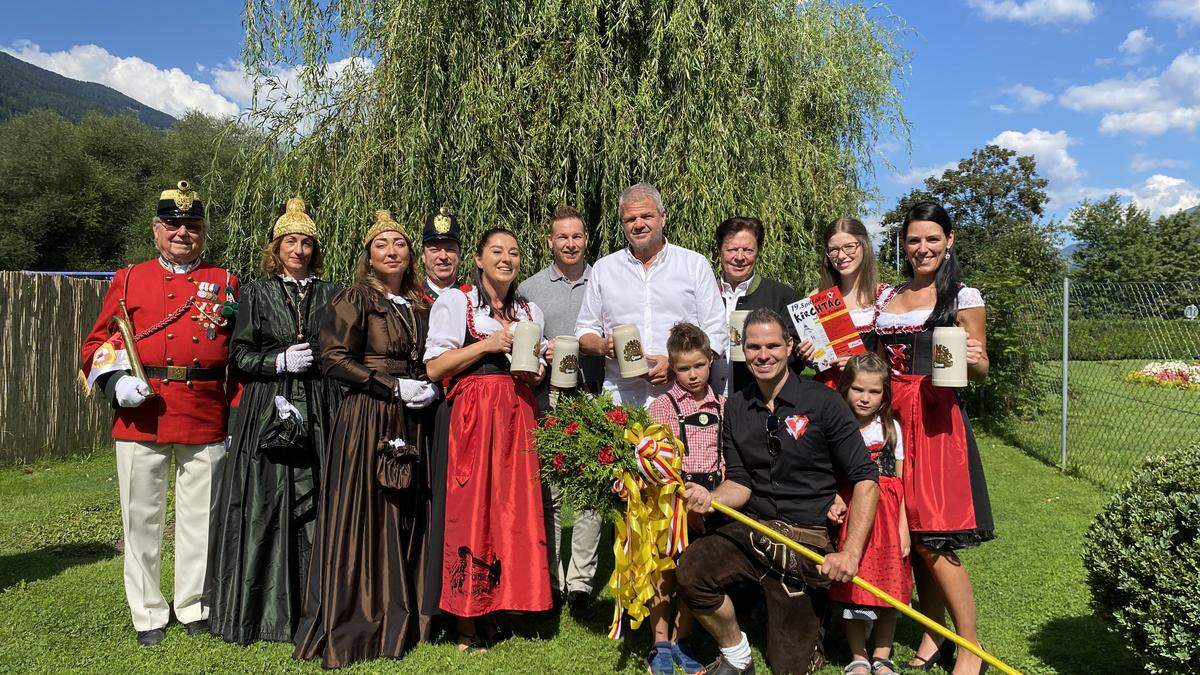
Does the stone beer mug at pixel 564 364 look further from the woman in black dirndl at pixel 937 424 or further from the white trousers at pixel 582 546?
the woman in black dirndl at pixel 937 424

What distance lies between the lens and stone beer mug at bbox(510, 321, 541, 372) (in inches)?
143

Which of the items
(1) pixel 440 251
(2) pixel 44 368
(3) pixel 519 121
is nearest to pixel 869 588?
(1) pixel 440 251

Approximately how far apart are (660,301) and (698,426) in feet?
2.40

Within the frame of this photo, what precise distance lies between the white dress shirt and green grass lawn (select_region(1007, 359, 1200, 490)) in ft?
20.1

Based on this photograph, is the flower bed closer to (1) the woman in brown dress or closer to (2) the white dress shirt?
(2) the white dress shirt

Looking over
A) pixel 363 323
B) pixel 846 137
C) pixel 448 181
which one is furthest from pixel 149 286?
pixel 846 137

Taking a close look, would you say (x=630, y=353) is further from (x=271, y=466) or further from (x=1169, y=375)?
(x=1169, y=375)

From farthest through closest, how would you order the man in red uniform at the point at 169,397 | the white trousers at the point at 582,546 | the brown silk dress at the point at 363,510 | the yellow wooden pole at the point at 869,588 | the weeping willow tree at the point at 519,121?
the weeping willow tree at the point at 519,121, the white trousers at the point at 582,546, the man in red uniform at the point at 169,397, the brown silk dress at the point at 363,510, the yellow wooden pole at the point at 869,588

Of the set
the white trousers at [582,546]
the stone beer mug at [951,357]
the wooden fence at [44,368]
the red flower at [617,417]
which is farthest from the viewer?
the wooden fence at [44,368]

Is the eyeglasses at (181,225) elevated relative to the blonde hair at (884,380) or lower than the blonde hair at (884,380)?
elevated

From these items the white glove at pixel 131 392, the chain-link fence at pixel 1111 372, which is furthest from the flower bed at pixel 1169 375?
the white glove at pixel 131 392

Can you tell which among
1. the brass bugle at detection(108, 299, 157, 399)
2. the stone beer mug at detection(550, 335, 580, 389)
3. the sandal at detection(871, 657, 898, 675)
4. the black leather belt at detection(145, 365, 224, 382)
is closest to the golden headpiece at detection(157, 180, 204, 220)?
the brass bugle at detection(108, 299, 157, 399)

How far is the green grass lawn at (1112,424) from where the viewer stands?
8.32 m

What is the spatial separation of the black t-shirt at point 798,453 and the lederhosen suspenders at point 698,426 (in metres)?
0.10
